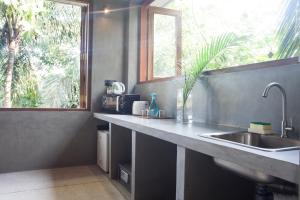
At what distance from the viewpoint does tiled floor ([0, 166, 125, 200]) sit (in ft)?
7.26

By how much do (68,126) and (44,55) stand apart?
965 mm

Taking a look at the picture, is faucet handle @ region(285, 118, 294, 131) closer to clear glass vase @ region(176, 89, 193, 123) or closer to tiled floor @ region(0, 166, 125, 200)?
clear glass vase @ region(176, 89, 193, 123)

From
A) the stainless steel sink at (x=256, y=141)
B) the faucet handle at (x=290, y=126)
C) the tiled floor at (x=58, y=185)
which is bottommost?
the tiled floor at (x=58, y=185)

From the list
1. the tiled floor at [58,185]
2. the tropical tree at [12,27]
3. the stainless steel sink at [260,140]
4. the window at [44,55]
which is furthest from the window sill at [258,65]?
the tropical tree at [12,27]

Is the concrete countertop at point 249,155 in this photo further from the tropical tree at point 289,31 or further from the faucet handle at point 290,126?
the tropical tree at point 289,31

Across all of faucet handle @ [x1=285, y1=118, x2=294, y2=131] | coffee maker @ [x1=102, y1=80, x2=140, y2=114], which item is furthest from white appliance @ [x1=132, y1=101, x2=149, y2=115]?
faucet handle @ [x1=285, y1=118, x2=294, y2=131]

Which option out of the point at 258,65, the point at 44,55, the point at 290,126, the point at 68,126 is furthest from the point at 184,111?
the point at 44,55

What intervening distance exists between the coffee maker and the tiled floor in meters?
0.80

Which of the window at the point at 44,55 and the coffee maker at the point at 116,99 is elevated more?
the window at the point at 44,55

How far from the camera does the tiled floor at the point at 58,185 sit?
7.26 feet

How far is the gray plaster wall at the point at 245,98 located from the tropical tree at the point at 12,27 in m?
2.24

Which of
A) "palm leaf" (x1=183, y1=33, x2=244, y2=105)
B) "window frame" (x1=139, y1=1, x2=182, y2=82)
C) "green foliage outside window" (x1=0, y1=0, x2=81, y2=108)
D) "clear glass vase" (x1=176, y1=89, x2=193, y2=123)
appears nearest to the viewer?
"palm leaf" (x1=183, y1=33, x2=244, y2=105)

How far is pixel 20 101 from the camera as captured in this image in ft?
9.82

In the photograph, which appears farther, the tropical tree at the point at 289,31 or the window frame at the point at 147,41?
the window frame at the point at 147,41
